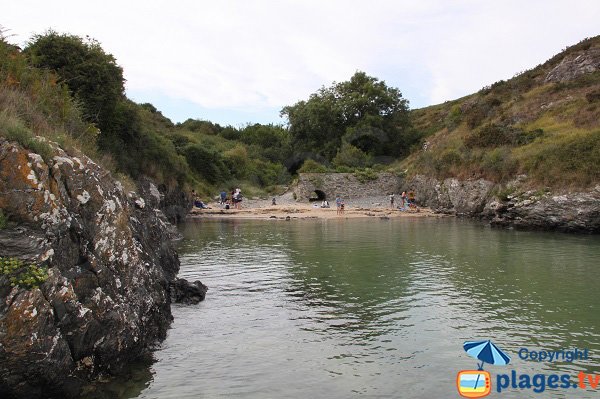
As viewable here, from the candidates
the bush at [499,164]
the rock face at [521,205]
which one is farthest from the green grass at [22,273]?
the bush at [499,164]

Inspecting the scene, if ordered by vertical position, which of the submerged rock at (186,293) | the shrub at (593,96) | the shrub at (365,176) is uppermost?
the shrub at (593,96)

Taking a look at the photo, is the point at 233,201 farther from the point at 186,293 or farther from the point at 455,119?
the point at 186,293

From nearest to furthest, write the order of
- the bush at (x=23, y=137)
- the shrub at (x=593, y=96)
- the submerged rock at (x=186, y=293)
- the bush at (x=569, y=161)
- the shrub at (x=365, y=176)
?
the bush at (x=23, y=137)
the submerged rock at (x=186, y=293)
the bush at (x=569, y=161)
the shrub at (x=593, y=96)
the shrub at (x=365, y=176)

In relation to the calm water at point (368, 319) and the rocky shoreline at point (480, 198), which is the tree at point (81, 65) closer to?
the calm water at point (368, 319)

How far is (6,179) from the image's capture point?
27.3 ft

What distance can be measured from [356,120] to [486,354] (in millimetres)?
81316

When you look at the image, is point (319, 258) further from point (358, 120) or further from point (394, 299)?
point (358, 120)

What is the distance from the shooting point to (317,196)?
2611 inches

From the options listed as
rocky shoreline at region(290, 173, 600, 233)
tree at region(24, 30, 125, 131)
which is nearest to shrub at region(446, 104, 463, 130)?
rocky shoreline at region(290, 173, 600, 233)

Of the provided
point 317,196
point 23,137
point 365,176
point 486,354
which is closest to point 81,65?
point 23,137

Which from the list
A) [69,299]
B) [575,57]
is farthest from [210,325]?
[575,57]

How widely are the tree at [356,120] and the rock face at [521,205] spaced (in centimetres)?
3321

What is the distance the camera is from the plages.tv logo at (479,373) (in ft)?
30.7

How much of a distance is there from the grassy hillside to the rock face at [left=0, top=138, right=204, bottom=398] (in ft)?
113
